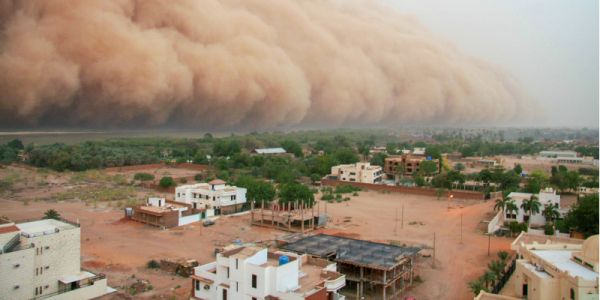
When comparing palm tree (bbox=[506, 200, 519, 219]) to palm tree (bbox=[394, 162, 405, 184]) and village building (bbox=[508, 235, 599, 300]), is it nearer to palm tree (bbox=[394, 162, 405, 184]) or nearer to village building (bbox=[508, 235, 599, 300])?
village building (bbox=[508, 235, 599, 300])

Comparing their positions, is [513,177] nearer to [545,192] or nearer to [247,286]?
[545,192]

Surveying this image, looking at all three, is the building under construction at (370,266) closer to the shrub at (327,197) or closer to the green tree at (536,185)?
the shrub at (327,197)

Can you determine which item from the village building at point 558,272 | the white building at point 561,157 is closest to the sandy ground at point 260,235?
the village building at point 558,272

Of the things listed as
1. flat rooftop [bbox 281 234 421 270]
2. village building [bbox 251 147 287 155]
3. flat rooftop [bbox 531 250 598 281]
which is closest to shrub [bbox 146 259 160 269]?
flat rooftop [bbox 281 234 421 270]

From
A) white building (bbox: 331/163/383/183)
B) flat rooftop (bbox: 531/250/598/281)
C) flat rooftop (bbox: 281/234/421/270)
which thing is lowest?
flat rooftop (bbox: 281/234/421/270)

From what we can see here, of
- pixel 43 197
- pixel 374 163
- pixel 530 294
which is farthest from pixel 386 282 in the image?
pixel 374 163

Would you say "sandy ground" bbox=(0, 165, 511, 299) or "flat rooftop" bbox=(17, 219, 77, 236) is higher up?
"flat rooftop" bbox=(17, 219, 77, 236)
